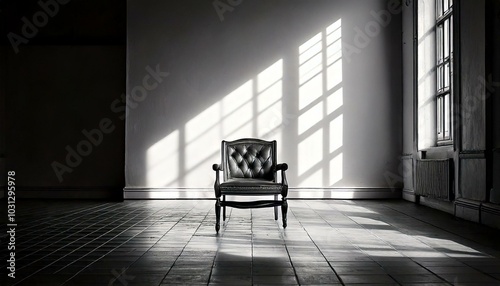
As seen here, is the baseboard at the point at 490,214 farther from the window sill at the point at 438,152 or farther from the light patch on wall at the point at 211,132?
the light patch on wall at the point at 211,132

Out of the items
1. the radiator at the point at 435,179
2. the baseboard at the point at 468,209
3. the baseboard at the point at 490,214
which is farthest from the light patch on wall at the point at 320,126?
the baseboard at the point at 490,214

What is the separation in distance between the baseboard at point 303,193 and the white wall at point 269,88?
8 cm

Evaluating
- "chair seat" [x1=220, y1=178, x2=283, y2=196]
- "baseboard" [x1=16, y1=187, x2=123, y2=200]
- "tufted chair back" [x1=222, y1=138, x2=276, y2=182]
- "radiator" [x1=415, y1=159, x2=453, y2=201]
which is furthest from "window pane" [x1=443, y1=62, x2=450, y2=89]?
"baseboard" [x1=16, y1=187, x2=123, y2=200]

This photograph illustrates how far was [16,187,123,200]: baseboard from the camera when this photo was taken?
9109 millimetres

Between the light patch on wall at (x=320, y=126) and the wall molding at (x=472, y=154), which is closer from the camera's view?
the wall molding at (x=472, y=154)

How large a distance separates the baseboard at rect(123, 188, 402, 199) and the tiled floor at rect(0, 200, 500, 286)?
5.81 ft

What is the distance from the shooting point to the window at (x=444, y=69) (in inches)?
272

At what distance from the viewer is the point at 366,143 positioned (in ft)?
27.9

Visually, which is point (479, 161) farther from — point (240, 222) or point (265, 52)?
point (265, 52)

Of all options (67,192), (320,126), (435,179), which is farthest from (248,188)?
(67,192)

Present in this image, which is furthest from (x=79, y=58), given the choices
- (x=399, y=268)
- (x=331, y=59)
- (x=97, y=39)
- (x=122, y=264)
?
(x=399, y=268)

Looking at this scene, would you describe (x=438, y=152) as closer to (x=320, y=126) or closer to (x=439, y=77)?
(x=439, y=77)

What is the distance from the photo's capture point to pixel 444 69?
714 centimetres

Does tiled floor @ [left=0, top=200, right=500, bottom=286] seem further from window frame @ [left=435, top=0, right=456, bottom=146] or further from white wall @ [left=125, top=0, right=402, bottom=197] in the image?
white wall @ [left=125, top=0, right=402, bottom=197]
